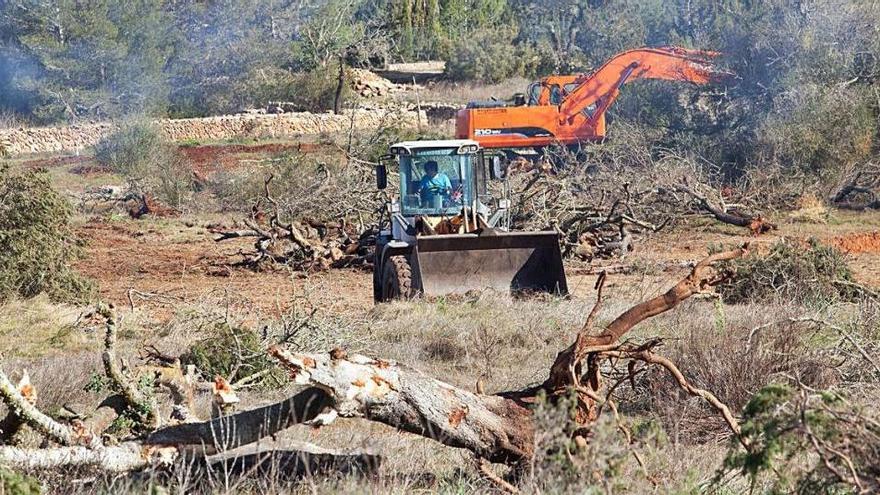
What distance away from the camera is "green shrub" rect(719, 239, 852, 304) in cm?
1287

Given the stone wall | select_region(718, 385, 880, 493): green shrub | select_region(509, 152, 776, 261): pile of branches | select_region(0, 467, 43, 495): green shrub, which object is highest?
select_region(718, 385, 880, 493): green shrub

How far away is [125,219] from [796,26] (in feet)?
51.0

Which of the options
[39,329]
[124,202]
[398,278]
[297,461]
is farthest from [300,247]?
[297,461]

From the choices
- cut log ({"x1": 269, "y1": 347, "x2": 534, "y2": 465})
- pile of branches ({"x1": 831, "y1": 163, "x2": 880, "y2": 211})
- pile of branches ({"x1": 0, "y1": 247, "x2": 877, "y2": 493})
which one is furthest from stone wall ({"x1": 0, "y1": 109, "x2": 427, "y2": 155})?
cut log ({"x1": 269, "y1": 347, "x2": 534, "y2": 465})

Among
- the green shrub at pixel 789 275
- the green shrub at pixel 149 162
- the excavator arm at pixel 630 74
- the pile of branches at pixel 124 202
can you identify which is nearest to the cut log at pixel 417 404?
the green shrub at pixel 789 275

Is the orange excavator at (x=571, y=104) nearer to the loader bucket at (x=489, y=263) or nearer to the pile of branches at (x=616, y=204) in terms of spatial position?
the pile of branches at (x=616, y=204)

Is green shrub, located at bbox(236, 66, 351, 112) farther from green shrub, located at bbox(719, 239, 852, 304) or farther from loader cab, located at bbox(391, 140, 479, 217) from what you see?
green shrub, located at bbox(719, 239, 852, 304)

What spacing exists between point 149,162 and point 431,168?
14622mm

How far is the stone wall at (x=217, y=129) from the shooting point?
1553 inches

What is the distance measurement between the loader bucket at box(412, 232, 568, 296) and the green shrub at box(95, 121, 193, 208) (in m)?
13.9

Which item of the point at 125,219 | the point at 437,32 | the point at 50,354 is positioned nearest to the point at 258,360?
the point at 50,354

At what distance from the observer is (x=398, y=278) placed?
13.7 metres

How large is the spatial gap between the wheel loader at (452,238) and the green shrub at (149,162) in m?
12.0

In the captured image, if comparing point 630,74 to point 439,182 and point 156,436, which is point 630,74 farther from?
point 156,436
